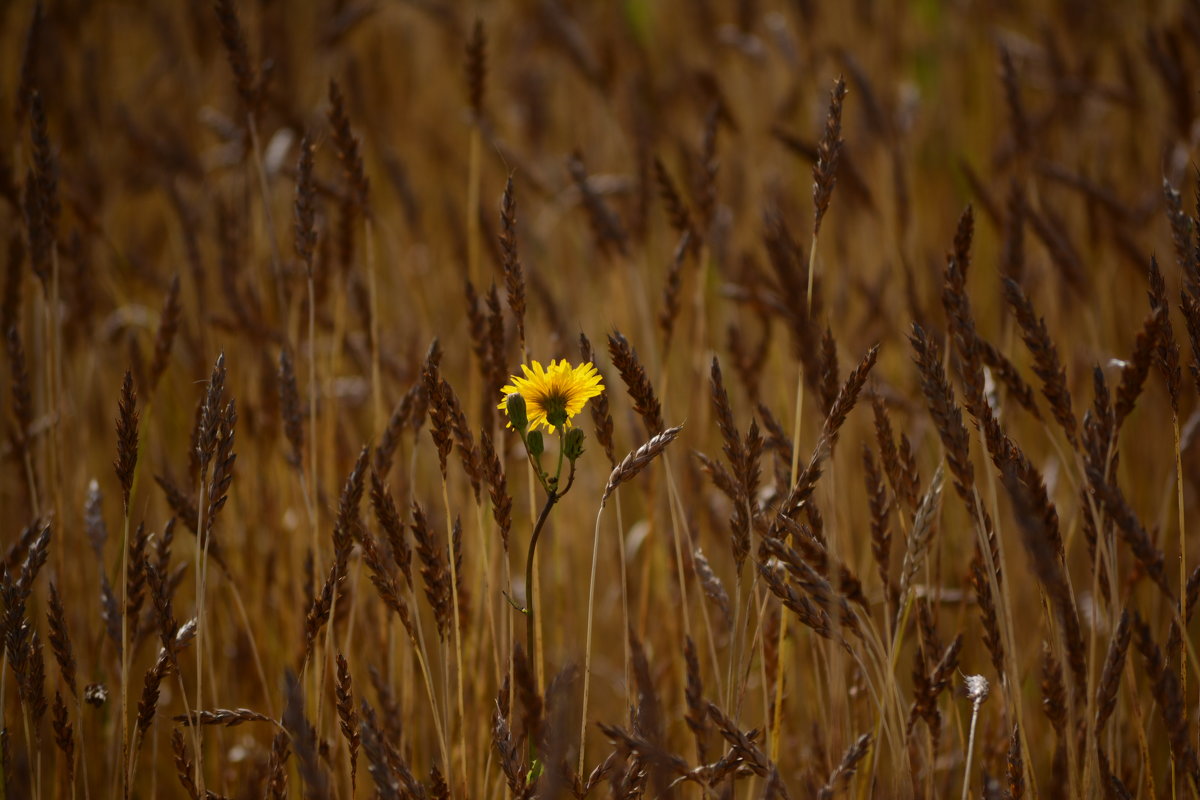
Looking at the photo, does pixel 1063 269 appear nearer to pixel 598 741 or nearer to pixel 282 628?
pixel 598 741

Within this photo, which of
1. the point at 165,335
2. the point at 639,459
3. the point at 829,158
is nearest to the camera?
the point at 639,459

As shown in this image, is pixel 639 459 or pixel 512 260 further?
pixel 512 260

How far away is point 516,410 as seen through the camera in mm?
890

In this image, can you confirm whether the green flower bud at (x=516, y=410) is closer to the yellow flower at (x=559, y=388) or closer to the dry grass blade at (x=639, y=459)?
the yellow flower at (x=559, y=388)

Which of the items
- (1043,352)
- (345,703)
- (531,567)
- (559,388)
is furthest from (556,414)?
(1043,352)

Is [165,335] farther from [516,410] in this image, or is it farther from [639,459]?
[639,459]

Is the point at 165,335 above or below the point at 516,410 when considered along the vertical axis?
above

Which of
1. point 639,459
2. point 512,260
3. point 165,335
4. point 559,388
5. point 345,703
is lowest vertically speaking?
point 345,703

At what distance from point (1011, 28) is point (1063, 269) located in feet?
7.98

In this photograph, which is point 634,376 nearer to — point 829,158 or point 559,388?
point 559,388

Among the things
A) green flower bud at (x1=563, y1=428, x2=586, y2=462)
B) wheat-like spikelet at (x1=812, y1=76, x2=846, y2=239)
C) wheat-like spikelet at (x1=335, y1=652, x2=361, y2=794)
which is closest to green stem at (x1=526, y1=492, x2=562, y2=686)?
green flower bud at (x1=563, y1=428, x2=586, y2=462)

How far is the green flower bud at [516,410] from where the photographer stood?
0.88 meters

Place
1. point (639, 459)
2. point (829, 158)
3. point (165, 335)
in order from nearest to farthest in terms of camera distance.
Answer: point (639, 459) → point (829, 158) → point (165, 335)

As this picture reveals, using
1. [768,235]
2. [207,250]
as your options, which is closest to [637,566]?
[768,235]
